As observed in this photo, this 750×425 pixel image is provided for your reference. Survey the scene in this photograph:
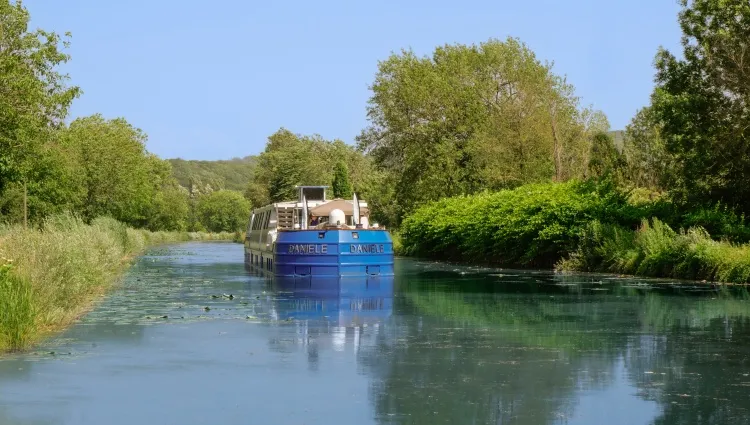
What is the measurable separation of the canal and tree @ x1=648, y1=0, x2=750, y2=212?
8.34 m

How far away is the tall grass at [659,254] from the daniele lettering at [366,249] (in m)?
7.18

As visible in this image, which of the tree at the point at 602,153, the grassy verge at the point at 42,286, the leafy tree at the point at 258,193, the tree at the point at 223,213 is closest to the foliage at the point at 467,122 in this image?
the tree at the point at 602,153

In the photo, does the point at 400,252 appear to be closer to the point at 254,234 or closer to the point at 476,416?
the point at 254,234

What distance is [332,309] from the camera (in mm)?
21891

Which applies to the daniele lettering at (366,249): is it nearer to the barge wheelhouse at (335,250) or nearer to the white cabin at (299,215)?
the barge wheelhouse at (335,250)

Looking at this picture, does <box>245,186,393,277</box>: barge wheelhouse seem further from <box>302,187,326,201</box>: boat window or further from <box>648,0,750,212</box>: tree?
<box>648,0,750,212</box>: tree

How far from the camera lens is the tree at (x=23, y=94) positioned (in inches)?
1144

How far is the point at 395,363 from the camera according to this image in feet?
44.0

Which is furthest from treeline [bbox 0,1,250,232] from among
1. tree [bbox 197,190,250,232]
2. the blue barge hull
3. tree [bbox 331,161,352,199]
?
tree [bbox 197,190,250,232]

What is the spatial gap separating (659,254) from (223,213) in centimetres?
14502

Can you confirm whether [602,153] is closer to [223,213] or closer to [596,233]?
[596,233]

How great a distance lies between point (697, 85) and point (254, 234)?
941 inches

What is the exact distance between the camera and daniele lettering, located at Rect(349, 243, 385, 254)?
33.5m

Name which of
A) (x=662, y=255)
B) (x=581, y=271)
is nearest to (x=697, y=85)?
(x=662, y=255)
